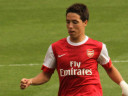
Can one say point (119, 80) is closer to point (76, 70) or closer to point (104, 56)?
point (104, 56)

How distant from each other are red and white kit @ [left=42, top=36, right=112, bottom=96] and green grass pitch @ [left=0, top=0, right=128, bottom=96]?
161 inches

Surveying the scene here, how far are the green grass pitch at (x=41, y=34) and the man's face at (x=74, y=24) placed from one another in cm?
436

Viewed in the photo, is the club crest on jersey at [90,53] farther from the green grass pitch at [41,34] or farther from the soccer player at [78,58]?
the green grass pitch at [41,34]

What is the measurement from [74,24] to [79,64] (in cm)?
55

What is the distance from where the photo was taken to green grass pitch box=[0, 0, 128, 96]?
12710mm

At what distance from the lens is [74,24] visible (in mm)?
7645

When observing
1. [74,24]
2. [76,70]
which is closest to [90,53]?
[76,70]

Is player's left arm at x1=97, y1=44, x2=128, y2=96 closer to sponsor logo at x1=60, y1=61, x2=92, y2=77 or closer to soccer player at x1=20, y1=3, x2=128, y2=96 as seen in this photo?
soccer player at x1=20, y1=3, x2=128, y2=96

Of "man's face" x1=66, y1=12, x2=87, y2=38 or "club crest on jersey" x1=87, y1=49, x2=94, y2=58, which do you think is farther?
"club crest on jersey" x1=87, y1=49, x2=94, y2=58

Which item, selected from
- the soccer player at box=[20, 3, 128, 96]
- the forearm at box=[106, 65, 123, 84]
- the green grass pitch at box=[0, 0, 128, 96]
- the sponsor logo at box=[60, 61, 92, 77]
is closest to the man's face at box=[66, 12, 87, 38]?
the soccer player at box=[20, 3, 128, 96]

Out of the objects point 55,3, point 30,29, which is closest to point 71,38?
point 30,29

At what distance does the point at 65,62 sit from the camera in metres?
7.78

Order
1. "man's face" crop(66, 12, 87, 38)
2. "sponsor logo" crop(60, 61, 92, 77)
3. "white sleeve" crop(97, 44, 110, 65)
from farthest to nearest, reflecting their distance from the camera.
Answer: "white sleeve" crop(97, 44, 110, 65), "sponsor logo" crop(60, 61, 92, 77), "man's face" crop(66, 12, 87, 38)

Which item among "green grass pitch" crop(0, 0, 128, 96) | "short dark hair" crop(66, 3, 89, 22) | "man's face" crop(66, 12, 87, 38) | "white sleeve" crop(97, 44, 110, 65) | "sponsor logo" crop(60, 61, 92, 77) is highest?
"short dark hair" crop(66, 3, 89, 22)
